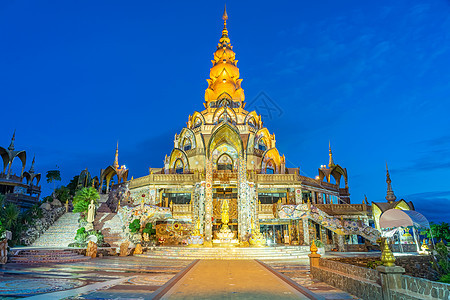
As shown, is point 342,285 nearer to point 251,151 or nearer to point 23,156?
point 251,151

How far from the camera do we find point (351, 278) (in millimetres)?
6727

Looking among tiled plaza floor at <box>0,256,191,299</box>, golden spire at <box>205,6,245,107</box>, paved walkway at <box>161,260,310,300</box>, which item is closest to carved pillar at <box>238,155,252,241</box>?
paved walkway at <box>161,260,310,300</box>

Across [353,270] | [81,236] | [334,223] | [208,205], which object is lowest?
[353,270]

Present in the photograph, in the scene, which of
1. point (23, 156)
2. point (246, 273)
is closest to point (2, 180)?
point (23, 156)

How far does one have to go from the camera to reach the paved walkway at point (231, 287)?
6098 millimetres

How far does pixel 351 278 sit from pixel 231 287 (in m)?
2.85

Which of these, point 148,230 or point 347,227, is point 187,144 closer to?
point 148,230

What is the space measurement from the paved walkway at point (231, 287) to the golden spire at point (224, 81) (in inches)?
1277

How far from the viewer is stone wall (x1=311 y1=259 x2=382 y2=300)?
5908 millimetres

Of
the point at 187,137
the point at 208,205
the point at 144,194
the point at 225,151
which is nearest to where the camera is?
the point at 208,205

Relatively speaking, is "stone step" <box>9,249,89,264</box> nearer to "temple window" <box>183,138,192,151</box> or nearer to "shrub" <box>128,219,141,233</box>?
"shrub" <box>128,219,141,233</box>

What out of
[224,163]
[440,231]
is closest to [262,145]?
[224,163]

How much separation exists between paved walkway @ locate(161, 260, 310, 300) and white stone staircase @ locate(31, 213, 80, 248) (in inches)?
594

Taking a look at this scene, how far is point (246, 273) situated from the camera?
372 inches
